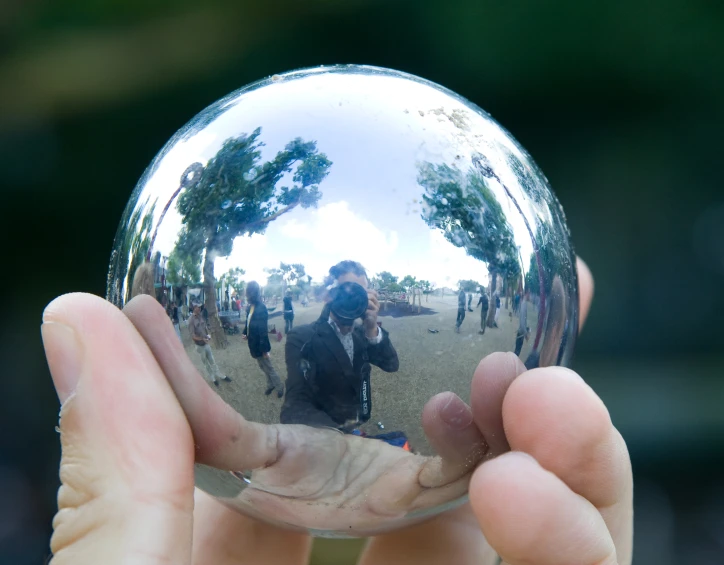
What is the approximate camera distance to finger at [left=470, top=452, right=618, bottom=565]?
963 millimetres

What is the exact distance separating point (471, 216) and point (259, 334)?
1.14 ft

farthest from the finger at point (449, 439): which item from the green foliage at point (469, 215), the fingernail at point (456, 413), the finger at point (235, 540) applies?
the finger at point (235, 540)

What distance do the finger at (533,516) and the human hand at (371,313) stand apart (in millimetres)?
278

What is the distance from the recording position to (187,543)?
99 cm

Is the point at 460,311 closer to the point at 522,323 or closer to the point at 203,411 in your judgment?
the point at 522,323

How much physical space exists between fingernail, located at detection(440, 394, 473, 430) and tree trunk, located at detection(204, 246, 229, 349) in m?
0.33

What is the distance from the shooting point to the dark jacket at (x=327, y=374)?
0.92 meters

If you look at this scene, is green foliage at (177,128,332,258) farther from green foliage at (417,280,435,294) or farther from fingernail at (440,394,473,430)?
fingernail at (440,394,473,430)

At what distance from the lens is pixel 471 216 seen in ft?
3.26

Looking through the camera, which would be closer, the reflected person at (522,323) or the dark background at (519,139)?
the reflected person at (522,323)

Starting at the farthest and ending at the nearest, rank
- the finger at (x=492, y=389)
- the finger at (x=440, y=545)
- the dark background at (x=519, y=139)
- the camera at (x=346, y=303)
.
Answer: the dark background at (x=519, y=139) → the finger at (x=440, y=545) → the finger at (x=492, y=389) → the camera at (x=346, y=303)

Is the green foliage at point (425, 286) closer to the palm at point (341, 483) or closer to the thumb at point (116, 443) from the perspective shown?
the palm at point (341, 483)

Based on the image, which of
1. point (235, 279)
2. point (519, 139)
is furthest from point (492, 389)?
point (519, 139)

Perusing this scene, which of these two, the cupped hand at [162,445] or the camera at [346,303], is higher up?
the camera at [346,303]
